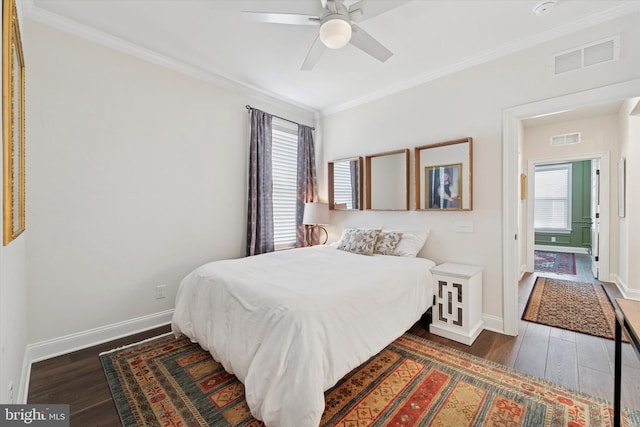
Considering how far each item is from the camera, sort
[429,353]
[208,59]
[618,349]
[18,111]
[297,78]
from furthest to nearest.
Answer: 1. [297,78]
2. [208,59]
3. [429,353]
4. [18,111]
5. [618,349]

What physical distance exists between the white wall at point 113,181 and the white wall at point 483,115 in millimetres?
2209

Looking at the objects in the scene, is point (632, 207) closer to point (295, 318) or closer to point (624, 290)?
point (624, 290)

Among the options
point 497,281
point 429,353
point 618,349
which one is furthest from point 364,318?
point 497,281

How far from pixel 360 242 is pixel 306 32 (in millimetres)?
2206

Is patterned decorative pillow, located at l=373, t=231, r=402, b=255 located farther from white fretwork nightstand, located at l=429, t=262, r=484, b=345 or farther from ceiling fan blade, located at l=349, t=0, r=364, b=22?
ceiling fan blade, located at l=349, t=0, r=364, b=22

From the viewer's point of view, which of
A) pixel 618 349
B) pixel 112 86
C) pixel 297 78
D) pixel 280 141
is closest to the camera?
pixel 618 349

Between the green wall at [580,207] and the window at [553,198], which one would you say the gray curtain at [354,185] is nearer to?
the window at [553,198]

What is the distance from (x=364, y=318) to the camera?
1.88 meters

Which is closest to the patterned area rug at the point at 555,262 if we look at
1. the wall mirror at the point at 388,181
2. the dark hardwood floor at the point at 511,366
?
the dark hardwood floor at the point at 511,366

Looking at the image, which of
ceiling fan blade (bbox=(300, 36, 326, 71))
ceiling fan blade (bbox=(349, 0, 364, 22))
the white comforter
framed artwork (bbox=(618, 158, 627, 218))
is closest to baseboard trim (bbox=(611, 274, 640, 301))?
framed artwork (bbox=(618, 158, 627, 218))

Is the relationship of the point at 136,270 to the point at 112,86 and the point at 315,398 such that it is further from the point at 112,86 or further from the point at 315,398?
the point at 315,398

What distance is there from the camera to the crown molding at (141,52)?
2.23m

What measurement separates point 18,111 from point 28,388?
184 centimetres

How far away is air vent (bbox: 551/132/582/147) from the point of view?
183 inches
